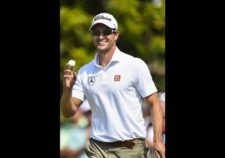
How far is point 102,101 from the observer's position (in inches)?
240

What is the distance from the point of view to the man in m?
6.05

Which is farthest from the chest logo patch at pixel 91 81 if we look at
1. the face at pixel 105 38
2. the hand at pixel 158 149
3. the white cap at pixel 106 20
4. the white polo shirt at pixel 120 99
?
the hand at pixel 158 149

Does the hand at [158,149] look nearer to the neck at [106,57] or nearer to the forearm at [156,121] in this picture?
the forearm at [156,121]

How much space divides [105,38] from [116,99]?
517mm

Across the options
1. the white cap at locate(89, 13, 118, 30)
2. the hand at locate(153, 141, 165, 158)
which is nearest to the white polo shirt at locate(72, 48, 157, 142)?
the hand at locate(153, 141, 165, 158)

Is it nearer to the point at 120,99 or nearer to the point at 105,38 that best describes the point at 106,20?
the point at 105,38

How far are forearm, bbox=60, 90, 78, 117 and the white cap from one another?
62cm

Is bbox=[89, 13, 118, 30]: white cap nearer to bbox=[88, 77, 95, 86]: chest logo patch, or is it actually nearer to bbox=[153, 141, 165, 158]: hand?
bbox=[88, 77, 95, 86]: chest logo patch

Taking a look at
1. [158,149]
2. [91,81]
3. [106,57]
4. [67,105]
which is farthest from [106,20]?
[158,149]

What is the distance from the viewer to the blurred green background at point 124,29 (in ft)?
21.4

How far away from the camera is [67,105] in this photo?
6242mm
